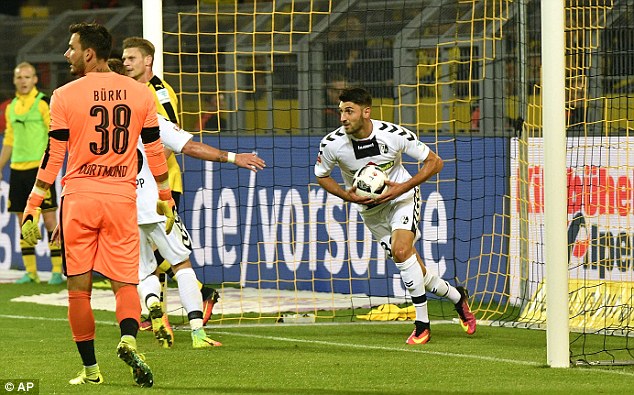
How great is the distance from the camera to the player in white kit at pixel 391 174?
982 centimetres

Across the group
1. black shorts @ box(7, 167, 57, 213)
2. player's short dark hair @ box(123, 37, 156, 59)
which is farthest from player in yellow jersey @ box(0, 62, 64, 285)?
player's short dark hair @ box(123, 37, 156, 59)

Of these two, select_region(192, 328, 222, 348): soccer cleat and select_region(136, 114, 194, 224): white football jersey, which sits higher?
select_region(136, 114, 194, 224): white football jersey

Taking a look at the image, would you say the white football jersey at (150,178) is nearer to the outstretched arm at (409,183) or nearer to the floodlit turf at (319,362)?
the floodlit turf at (319,362)

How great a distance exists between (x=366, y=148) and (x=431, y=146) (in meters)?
3.00

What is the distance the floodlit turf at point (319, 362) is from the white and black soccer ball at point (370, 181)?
1.13m

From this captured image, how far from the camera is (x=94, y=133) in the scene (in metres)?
7.23

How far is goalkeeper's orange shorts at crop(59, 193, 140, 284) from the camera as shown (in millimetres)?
7219

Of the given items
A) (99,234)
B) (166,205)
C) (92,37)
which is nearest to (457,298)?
(166,205)

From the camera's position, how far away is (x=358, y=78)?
13.6 metres

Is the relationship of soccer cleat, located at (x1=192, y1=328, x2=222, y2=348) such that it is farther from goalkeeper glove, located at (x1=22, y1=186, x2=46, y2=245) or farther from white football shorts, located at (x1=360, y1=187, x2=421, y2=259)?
goalkeeper glove, located at (x1=22, y1=186, x2=46, y2=245)

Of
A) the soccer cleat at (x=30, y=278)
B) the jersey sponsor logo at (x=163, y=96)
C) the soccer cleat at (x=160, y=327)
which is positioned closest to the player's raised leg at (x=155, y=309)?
the soccer cleat at (x=160, y=327)

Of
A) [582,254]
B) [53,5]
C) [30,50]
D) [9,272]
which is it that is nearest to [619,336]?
[582,254]

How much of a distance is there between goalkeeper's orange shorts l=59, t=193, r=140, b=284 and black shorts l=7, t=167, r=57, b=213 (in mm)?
7500

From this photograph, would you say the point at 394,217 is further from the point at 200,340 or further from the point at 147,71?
the point at 147,71
